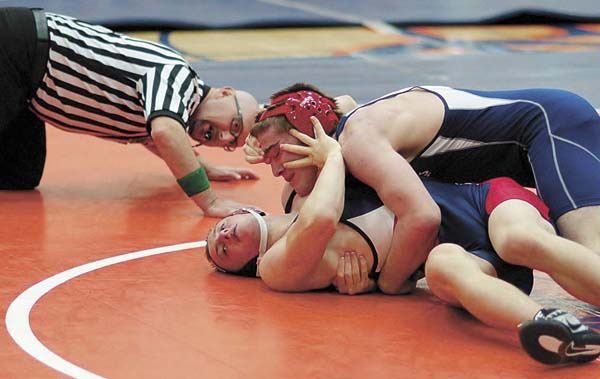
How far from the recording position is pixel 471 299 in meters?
3.32

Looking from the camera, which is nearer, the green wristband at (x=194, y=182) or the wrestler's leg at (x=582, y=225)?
the wrestler's leg at (x=582, y=225)

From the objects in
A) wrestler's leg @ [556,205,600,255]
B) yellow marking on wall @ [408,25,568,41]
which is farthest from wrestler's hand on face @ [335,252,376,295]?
yellow marking on wall @ [408,25,568,41]

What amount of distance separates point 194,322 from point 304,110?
0.78m

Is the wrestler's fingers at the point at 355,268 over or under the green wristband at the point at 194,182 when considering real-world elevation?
over

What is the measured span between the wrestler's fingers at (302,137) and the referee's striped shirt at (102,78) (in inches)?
47.6

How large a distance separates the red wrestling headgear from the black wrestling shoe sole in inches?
42.7

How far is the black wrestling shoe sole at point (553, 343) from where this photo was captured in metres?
2.97

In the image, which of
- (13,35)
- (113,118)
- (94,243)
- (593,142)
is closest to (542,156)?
(593,142)

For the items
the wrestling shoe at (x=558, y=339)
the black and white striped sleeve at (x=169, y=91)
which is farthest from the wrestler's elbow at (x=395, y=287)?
the black and white striped sleeve at (x=169, y=91)

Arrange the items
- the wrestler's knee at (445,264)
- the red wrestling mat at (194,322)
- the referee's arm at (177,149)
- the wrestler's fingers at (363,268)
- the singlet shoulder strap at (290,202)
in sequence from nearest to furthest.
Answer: the red wrestling mat at (194,322) → the wrestler's knee at (445,264) → the wrestler's fingers at (363,268) → the singlet shoulder strap at (290,202) → the referee's arm at (177,149)

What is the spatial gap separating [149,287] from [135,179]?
1754 millimetres

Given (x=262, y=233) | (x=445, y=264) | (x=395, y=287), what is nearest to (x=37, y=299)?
(x=262, y=233)

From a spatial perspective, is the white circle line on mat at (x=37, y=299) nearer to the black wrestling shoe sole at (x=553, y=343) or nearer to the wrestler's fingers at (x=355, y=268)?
the wrestler's fingers at (x=355, y=268)

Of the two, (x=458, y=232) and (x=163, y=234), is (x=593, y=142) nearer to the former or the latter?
(x=458, y=232)
